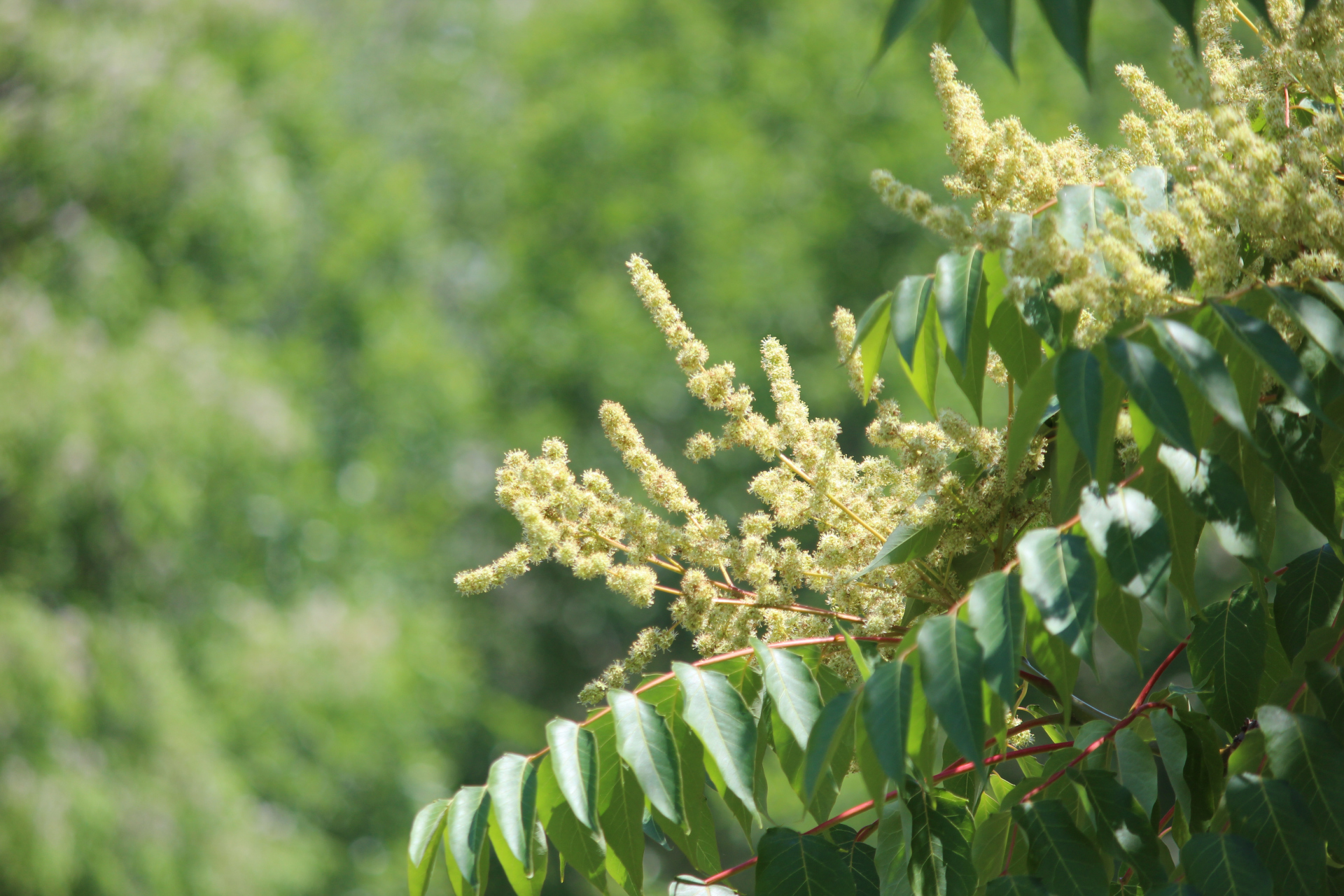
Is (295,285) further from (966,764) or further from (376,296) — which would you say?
(966,764)

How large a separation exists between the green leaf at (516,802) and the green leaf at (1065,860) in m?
0.57

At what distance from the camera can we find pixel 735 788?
1209 millimetres

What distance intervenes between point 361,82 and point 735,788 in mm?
19586

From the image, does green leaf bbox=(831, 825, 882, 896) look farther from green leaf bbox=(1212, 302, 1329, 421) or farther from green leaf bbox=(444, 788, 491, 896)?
green leaf bbox=(1212, 302, 1329, 421)

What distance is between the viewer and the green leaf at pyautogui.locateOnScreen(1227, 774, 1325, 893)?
41.5 inches

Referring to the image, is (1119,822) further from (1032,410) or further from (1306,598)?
(1032,410)

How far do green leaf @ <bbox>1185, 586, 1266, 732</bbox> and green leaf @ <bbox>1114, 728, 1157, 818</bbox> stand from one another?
96 millimetres

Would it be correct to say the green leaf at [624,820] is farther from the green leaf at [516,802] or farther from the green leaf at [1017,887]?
the green leaf at [1017,887]

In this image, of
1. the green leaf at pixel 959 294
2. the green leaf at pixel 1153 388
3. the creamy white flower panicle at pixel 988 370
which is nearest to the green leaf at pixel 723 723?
the creamy white flower panicle at pixel 988 370

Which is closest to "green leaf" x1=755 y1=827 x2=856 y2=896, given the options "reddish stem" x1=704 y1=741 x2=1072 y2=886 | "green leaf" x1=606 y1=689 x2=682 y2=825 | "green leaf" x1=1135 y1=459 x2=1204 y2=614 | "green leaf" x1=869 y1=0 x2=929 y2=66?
"reddish stem" x1=704 y1=741 x2=1072 y2=886

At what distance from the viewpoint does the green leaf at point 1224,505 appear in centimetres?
103

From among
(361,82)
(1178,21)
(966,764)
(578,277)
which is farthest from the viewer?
(361,82)

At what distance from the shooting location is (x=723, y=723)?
1.28 meters

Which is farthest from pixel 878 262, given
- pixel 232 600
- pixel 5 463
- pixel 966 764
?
pixel 966 764
